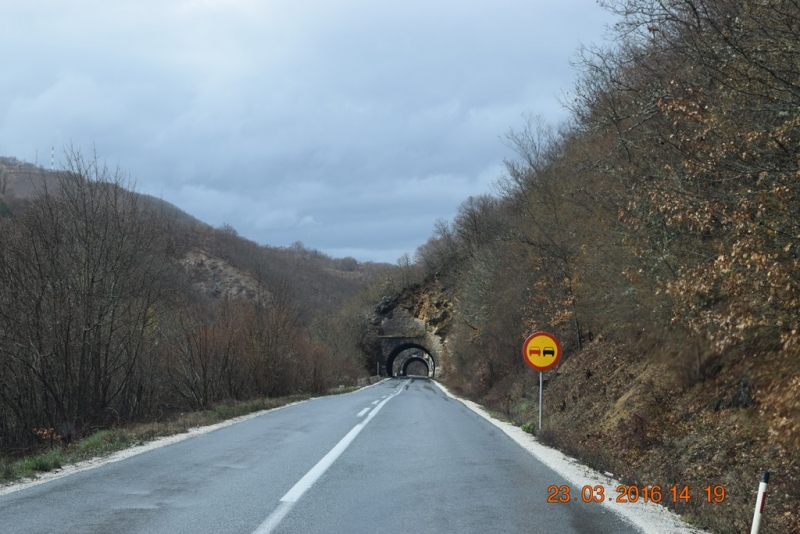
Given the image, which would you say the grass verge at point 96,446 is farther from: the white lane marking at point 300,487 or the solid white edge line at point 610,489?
the solid white edge line at point 610,489

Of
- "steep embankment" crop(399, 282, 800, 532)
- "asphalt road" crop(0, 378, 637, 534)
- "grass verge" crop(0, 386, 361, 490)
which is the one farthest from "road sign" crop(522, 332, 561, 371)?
"grass verge" crop(0, 386, 361, 490)

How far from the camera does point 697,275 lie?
8.15 m

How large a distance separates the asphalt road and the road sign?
9.78ft

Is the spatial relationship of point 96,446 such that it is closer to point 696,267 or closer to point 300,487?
point 300,487

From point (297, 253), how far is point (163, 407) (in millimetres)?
145947

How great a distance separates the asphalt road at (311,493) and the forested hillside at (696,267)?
170 centimetres

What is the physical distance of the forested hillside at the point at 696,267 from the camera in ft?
24.5

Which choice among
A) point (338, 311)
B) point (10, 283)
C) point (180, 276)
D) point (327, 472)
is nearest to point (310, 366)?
point (180, 276)

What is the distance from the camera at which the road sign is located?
15539 mm

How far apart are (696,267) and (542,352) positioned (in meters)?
7.11

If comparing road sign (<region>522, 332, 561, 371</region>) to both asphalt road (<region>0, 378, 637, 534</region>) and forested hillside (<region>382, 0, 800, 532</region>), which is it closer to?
forested hillside (<region>382, 0, 800, 532</region>)

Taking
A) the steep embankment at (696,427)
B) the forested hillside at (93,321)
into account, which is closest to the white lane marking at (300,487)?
the steep embankment at (696,427)

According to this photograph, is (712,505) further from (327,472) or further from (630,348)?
(630,348)

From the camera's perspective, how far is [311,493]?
25.5 feet
